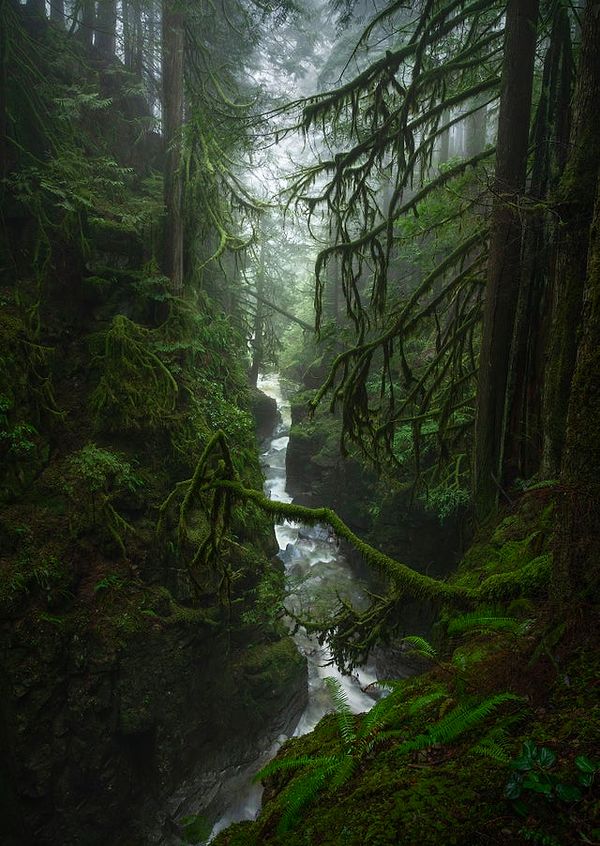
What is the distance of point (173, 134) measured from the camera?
8.65 m

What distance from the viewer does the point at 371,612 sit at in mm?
4543

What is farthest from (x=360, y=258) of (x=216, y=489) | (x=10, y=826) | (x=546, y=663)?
(x=10, y=826)

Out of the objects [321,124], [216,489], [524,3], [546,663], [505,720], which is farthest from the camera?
[321,124]

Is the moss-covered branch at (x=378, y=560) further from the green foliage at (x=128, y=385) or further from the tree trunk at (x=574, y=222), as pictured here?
the green foliage at (x=128, y=385)

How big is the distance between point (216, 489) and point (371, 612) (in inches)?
99.5

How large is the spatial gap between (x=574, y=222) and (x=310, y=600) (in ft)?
33.6

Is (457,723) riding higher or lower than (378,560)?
lower

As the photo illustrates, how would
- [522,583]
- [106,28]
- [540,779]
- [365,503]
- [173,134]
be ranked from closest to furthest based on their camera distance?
[540,779] → [522,583] → [173,134] → [106,28] → [365,503]

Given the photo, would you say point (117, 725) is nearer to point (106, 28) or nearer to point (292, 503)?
point (292, 503)

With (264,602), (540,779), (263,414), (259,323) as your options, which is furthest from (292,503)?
(263,414)

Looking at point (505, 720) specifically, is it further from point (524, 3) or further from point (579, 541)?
point (524, 3)

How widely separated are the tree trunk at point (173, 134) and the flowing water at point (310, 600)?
6.00 m

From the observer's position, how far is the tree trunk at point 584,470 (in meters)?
1.88

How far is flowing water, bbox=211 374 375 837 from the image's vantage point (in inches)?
283
